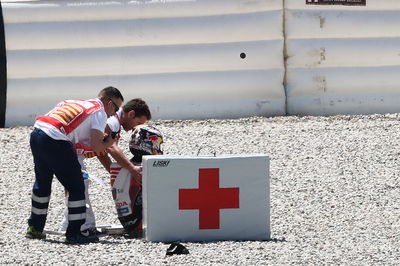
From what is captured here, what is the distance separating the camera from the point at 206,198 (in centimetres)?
805

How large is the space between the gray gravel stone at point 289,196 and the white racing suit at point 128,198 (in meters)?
0.22

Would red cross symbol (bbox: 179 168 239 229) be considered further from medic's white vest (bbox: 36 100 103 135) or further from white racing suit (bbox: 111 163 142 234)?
medic's white vest (bbox: 36 100 103 135)

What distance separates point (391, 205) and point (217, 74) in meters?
3.24

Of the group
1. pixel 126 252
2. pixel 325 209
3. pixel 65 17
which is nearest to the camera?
pixel 126 252

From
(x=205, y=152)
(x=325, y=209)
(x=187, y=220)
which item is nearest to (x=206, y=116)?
(x=205, y=152)

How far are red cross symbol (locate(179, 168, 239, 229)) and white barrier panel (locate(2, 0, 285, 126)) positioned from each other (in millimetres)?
4086

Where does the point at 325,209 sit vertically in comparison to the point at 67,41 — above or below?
below

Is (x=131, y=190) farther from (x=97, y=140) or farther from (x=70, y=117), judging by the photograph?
(x=70, y=117)

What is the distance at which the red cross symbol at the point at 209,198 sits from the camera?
803 centimetres

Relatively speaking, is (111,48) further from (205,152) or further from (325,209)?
(325,209)

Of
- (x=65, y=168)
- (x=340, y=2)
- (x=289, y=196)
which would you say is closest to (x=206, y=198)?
(x=65, y=168)

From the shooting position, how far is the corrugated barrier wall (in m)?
12.0

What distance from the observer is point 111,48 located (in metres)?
12.1

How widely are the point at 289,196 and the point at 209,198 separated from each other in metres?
1.82
